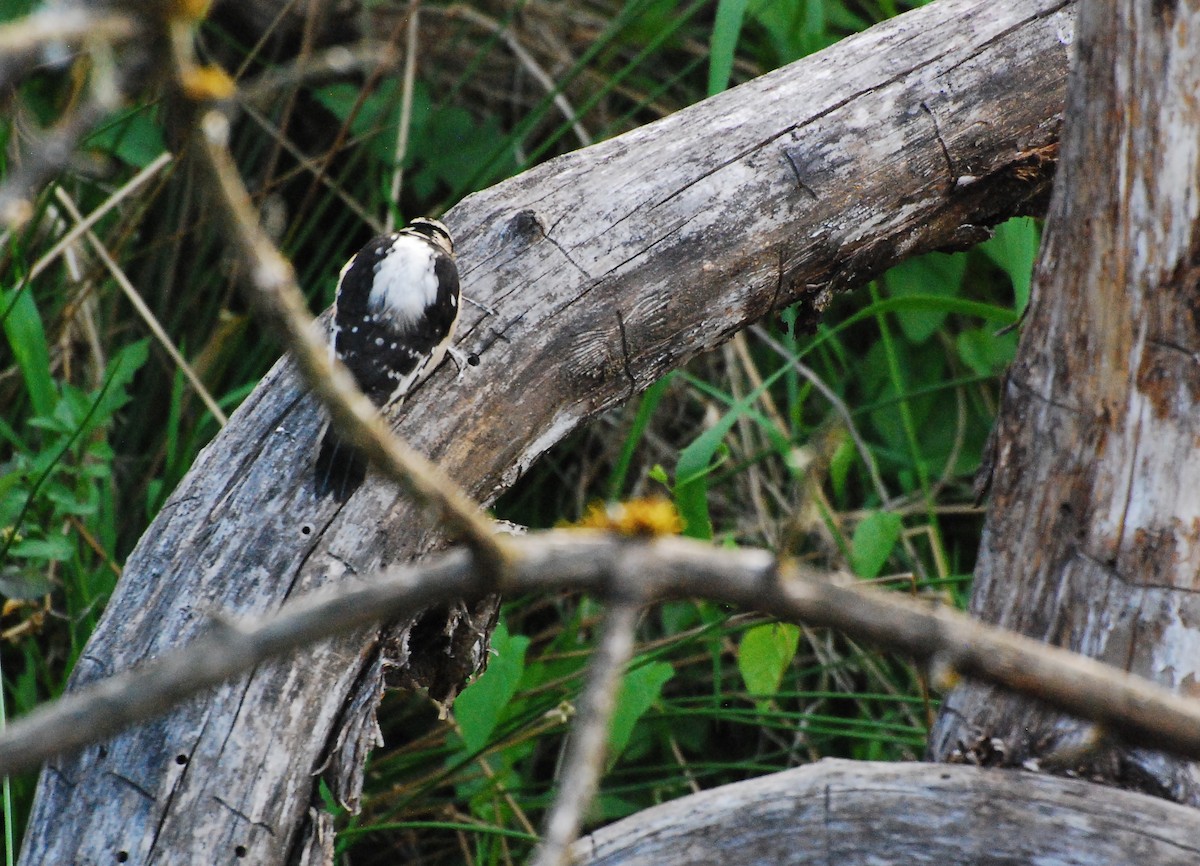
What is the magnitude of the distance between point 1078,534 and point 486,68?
2.77 meters

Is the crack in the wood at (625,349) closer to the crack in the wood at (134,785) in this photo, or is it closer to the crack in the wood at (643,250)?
the crack in the wood at (643,250)

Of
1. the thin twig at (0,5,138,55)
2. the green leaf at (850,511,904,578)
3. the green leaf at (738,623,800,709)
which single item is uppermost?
the green leaf at (850,511,904,578)

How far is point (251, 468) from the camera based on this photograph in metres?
1.84

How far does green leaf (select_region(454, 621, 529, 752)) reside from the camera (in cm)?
→ 201

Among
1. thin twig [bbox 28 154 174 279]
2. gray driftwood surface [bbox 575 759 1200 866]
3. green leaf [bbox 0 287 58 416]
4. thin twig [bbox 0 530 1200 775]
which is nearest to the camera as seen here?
thin twig [bbox 0 530 1200 775]

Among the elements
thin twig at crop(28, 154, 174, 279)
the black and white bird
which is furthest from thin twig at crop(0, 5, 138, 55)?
thin twig at crop(28, 154, 174, 279)

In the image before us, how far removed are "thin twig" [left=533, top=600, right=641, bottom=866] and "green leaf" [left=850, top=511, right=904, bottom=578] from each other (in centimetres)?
144

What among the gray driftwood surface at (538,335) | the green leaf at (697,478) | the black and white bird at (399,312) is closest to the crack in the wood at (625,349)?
the gray driftwood surface at (538,335)

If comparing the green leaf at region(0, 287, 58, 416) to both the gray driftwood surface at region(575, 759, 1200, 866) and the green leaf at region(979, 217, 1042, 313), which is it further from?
the green leaf at region(979, 217, 1042, 313)

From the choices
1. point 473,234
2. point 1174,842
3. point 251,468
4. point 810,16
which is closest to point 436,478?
point 1174,842

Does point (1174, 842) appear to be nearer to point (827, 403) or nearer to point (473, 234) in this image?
point (473, 234)

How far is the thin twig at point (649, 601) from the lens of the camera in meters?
0.73

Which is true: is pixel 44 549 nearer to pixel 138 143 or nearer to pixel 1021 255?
pixel 138 143

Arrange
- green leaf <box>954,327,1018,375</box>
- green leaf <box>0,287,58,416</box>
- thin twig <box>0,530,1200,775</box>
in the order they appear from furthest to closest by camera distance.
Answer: green leaf <box>954,327,1018,375</box>
green leaf <box>0,287,58,416</box>
thin twig <box>0,530,1200,775</box>
